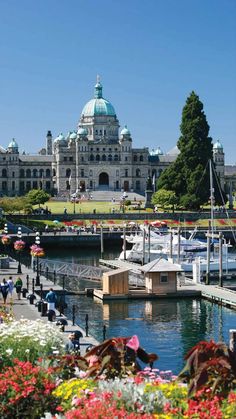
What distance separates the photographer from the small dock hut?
47.6 m

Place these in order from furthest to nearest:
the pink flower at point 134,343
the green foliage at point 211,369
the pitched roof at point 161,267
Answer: the pitched roof at point 161,267, the pink flower at point 134,343, the green foliage at point 211,369

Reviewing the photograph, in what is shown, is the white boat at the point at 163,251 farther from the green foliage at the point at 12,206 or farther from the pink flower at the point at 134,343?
the pink flower at the point at 134,343

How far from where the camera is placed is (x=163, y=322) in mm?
39469

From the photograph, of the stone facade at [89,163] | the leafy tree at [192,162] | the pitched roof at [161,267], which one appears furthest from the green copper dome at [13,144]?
the pitched roof at [161,267]

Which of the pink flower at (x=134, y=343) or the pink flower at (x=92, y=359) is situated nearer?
the pink flower at (x=134, y=343)

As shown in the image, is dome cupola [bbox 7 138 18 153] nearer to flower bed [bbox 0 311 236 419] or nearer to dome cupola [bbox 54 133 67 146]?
dome cupola [bbox 54 133 67 146]

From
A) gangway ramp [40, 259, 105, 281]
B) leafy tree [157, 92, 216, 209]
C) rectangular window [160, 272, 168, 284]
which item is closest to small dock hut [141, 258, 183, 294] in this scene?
rectangular window [160, 272, 168, 284]

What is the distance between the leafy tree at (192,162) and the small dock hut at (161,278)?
6562cm

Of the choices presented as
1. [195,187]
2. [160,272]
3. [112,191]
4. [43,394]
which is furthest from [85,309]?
[112,191]

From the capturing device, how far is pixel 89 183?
183 m

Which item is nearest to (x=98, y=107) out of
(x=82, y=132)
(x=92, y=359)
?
(x=82, y=132)

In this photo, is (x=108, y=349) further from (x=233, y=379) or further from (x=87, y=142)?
(x=87, y=142)

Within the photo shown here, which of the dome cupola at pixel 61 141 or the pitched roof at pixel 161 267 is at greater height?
the dome cupola at pixel 61 141

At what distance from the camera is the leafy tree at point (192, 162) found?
114438mm
